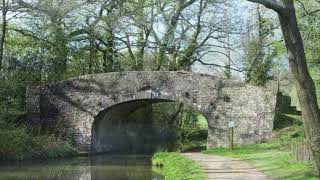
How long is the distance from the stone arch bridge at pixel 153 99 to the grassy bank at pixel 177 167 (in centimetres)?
507

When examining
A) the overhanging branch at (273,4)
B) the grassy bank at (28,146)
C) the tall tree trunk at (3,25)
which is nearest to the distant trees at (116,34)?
the tall tree trunk at (3,25)

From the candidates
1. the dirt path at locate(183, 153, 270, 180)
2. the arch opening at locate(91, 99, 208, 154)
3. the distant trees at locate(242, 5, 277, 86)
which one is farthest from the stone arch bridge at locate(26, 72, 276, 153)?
the distant trees at locate(242, 5, 277, 86)

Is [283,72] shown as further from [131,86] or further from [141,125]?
[131,86]

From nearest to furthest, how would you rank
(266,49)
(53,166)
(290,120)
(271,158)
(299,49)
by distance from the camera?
1. (299,49)
2. (271,158)
3. (53,166)
4. (290,120)
5. (266,49)

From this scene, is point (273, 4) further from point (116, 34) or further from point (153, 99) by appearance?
point (116, 34)

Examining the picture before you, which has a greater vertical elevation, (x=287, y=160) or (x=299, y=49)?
(x=299, y=49)

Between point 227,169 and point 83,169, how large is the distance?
289 inches

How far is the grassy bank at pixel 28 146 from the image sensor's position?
2316 cm

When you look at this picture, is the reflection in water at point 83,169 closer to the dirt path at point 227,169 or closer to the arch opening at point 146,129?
the dirt path at point 227,169

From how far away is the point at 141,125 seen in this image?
3625 centimetres

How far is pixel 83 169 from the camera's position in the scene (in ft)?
69.7

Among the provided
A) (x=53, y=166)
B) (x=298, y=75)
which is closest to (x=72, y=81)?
(x=53, y=166)

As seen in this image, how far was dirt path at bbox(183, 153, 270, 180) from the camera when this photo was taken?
14.0 metres

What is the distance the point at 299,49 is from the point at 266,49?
23331 millimetres
